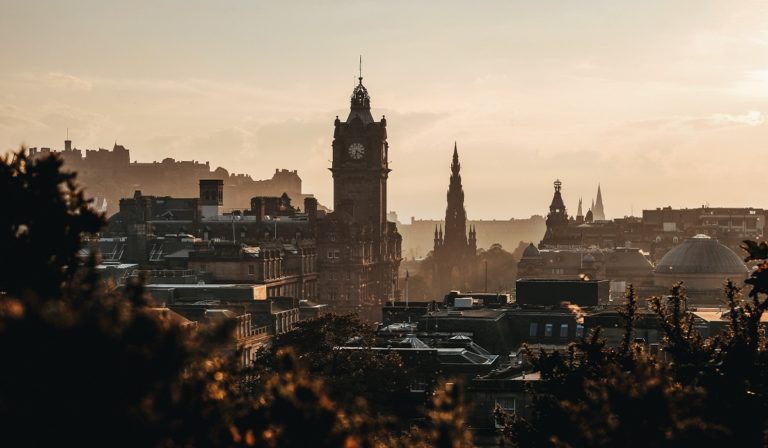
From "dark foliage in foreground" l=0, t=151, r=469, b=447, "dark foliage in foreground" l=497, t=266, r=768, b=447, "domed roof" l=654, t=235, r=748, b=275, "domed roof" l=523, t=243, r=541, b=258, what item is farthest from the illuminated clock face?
"dark foliage in foreground" l=0, t=151, r=469, b=447

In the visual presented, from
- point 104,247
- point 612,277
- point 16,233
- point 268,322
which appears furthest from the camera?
point 612,277

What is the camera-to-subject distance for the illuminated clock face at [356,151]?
166 m

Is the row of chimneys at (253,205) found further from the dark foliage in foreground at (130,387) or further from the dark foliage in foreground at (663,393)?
the dark foliage in foreground at (130,387)

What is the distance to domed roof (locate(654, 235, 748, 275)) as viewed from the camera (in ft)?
511

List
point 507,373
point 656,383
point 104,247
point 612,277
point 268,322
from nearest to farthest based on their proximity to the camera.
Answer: point 656,383
point 507,373
point 268,322
point 104,247
point 612,277

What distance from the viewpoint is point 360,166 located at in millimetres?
166250

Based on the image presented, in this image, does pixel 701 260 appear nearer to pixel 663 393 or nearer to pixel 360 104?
pixel 360 104

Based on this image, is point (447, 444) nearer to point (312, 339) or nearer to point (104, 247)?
point (312, 339)

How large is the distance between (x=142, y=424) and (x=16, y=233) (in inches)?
346

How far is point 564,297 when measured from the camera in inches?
3885

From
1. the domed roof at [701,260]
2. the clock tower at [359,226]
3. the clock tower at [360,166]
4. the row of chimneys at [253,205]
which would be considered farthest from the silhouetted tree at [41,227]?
the clock tower at [360,166]

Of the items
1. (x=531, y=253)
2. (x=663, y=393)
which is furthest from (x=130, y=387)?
(x=531, y=253)

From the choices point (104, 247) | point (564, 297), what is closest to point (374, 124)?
point (104, 247)

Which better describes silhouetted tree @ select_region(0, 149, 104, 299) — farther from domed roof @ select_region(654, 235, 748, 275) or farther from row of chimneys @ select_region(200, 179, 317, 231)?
domed roof @ select_region(654, 235, 748, 275)
